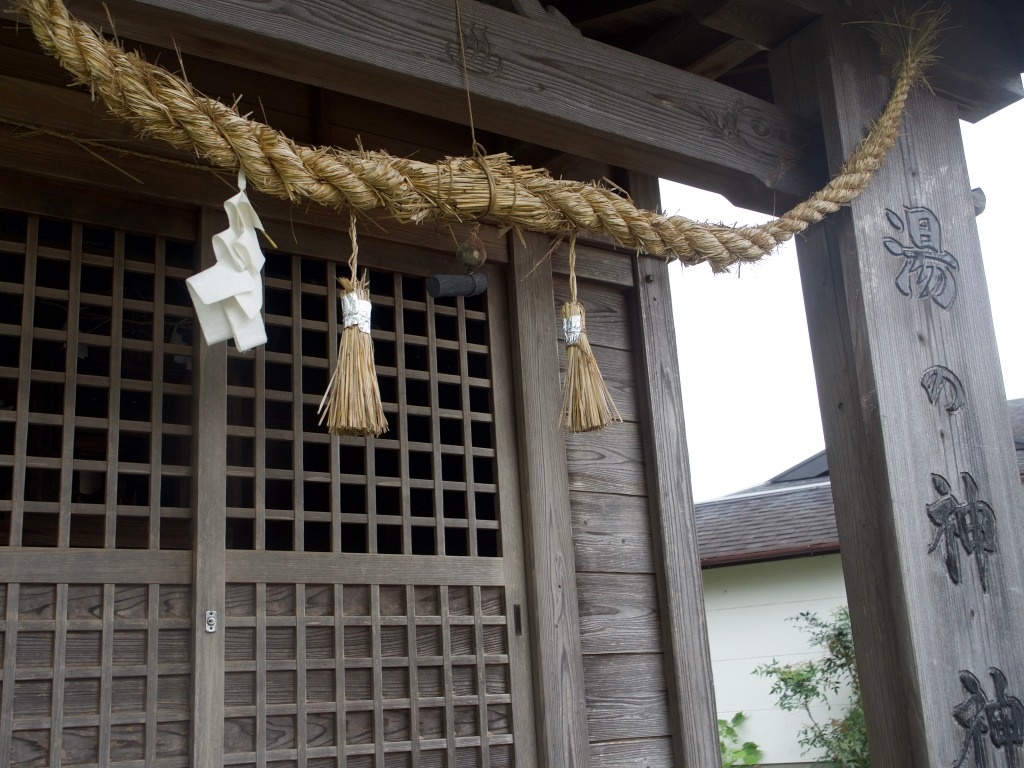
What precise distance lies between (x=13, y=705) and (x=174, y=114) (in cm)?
137

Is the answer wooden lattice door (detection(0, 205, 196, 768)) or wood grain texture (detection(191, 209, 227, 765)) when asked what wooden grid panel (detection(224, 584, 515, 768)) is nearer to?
wood grain texture (detection(191, 209, 227, 765))

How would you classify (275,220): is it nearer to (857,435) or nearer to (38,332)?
(38,332)

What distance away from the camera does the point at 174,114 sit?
1.95 m

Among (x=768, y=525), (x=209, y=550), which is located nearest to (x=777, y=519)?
(x=768, y=525)

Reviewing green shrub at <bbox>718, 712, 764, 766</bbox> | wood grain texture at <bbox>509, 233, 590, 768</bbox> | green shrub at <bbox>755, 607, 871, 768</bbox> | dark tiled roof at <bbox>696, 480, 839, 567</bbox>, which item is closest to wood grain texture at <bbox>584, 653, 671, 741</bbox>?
wood grain texture at <bbox>509, 233, 590, 768</bbox>

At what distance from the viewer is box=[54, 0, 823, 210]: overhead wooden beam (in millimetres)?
2217

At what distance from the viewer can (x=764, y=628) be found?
40.5 feet

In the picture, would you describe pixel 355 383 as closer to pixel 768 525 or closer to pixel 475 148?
pixel 475 148

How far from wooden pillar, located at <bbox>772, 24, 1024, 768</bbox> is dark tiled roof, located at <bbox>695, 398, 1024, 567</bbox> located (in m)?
7.58

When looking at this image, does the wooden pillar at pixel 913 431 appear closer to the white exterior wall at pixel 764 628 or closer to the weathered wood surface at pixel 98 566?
the weathered wood surface at pixel 98 566

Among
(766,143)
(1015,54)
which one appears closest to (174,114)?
(766,143)

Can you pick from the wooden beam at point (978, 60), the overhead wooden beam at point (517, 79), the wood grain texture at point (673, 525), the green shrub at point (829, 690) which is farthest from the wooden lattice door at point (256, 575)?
the green shrub at point (829, 690)

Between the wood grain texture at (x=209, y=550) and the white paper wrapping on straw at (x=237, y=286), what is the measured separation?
0.71 meters

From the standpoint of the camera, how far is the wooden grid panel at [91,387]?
256 centimetres
